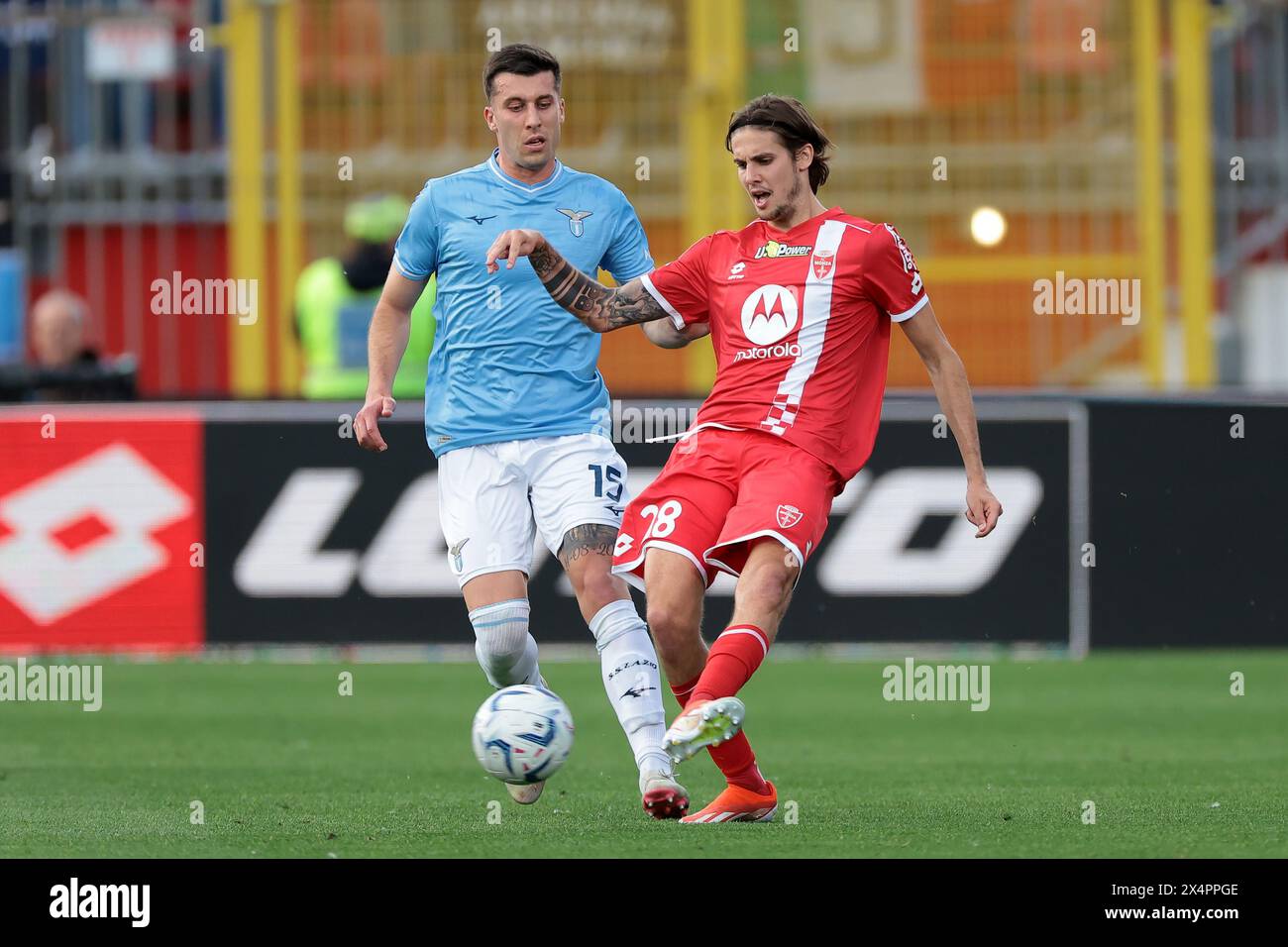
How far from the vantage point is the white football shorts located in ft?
25.0

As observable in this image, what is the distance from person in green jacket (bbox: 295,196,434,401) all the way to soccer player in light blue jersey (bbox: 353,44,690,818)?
17.5 ft

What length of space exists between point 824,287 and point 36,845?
2741 millimetres

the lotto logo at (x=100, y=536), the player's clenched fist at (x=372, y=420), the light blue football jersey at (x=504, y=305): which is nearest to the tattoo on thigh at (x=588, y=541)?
the light blue football jersey at (x=504, y=305)

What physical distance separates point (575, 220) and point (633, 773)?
6.88ft

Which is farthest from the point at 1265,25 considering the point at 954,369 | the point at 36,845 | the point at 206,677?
the point at 36,845

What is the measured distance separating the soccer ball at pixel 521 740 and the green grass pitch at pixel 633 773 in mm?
170

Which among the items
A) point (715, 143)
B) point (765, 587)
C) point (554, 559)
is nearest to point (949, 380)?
point (765, 587)

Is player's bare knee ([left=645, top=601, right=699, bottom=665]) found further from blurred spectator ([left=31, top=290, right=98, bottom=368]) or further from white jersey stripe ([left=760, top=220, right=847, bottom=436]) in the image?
blurred spectator ([left=31, top=290, right=98, bottom=368])

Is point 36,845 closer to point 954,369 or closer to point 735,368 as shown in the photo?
point 735,368

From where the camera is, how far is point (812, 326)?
719cm

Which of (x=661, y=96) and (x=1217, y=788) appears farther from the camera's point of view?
(x=661, y=96)

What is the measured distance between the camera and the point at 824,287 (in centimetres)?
717

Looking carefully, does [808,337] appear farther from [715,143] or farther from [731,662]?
[715,143]

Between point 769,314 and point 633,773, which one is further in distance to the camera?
point 633,773
